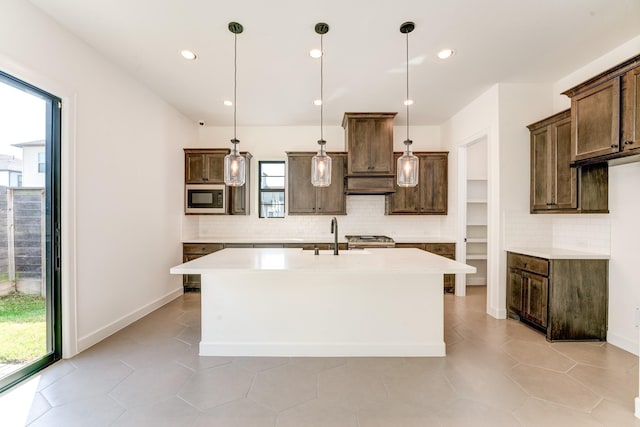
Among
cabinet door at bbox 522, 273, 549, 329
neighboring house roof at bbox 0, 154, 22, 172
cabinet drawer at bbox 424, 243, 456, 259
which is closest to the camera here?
neighboring house roof at bbox 0, 154, 22, 172

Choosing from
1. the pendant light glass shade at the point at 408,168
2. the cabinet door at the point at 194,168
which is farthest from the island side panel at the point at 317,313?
the cabinet door at the point at 194,168

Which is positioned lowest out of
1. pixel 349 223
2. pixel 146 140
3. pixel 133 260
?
pixel 133 260

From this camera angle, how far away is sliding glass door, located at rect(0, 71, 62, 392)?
215 centimetres

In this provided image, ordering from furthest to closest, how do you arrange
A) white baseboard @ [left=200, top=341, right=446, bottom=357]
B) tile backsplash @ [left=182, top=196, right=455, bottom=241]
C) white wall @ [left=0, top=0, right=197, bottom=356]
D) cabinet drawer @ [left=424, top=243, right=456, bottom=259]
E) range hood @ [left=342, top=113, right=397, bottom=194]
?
1. tile backsplash @ [left=182, top=196, right=455, bottom=241]
2. cabinet drawer @ [left=424, top=243, right=456, bottom=259]
3. range hood @ [left=342, top=113, right=397, bottom=194]
4. white baseboard @ [left=200, top=341, right=446, bottom=357]
5. white wall @ [left=0, top=0, right=197, bottom=356]

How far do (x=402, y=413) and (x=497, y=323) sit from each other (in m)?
2.26

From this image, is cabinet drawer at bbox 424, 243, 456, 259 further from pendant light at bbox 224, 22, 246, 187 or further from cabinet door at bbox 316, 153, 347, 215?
pendant light at bbox 224, 22, 246, 187

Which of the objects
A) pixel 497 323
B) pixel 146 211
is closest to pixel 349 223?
pixel 497 323

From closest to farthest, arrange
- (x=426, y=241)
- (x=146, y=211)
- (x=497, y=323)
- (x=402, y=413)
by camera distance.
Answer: (x=402, y=413)
(x=497, y=323)
(x=146, y=211)
(x=426, y=241)

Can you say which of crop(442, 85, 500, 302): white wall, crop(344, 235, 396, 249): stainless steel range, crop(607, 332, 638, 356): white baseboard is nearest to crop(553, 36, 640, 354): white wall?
crop(607, 332, 638, 356): white baseboard

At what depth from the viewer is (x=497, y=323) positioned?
345 cm

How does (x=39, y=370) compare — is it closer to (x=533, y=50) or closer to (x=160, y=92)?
(x=160, y=92)

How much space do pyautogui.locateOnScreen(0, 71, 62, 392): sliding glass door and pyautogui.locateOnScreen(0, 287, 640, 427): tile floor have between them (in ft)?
0.83

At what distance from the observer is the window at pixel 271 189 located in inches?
210

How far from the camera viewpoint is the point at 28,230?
7.61 ft
